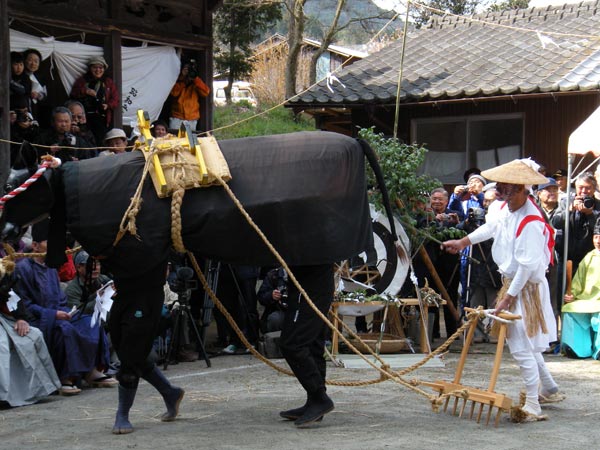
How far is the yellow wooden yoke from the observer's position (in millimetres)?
5637

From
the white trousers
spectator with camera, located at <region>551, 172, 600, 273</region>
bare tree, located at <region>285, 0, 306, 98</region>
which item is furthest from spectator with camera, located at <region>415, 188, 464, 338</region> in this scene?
bare tree, located at <region>285, 0, 306, 98</region>

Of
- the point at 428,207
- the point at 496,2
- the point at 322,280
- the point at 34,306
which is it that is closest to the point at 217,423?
the point at 322,280

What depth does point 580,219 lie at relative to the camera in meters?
10.1

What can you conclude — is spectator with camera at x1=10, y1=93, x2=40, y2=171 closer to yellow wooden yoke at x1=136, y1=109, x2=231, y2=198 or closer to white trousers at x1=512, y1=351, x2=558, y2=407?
yellow wooden yoke at x1=136, y1=109, x2=231, y2=198

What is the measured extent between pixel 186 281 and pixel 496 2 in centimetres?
2766

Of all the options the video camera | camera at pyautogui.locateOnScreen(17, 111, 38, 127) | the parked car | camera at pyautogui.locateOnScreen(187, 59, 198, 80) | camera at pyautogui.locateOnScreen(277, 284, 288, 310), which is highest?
the parked car

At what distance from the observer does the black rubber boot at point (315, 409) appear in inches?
235

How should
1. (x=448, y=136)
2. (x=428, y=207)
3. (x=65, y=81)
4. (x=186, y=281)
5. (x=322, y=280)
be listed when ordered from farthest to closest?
(x=448, y=136)
(x=65, y=81)
(x=428, y=207)
(x=186, y=281)
(x=322, y=280)

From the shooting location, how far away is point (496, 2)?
3341 centimetres

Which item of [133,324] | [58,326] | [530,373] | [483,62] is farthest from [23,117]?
[483,62]

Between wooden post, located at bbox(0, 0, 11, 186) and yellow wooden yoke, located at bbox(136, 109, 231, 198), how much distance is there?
3.54 meters

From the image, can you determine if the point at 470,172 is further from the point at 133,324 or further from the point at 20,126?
the point at 133,324

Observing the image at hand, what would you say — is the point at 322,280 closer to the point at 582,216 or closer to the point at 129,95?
the point at 582,216

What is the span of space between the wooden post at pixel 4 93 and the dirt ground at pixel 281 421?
8.74 feet
